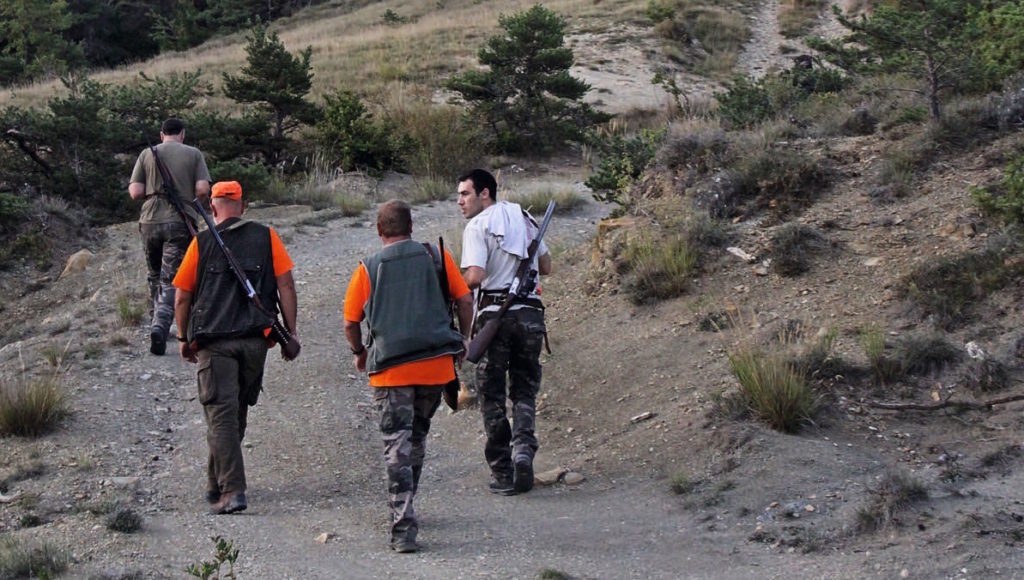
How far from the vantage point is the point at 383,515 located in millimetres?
6543

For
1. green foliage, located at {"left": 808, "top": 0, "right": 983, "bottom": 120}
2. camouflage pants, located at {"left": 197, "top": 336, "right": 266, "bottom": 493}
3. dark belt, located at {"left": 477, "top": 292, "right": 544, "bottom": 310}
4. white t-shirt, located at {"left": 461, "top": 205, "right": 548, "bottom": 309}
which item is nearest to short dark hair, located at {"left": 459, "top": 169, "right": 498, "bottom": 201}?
white t-shirt, located at {"left": 461, "top": 205, "right": 548, "bottom": 309}

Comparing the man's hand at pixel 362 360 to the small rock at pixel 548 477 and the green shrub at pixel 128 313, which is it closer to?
the small rock at pixel 548 477

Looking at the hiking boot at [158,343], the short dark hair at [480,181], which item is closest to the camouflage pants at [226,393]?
the short dark hair at [480,181]

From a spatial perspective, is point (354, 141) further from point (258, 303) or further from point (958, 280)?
point (258, 303)

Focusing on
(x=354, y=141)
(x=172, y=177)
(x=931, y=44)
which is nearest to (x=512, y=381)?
(x=172, y=177)

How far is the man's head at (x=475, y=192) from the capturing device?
6.71 m

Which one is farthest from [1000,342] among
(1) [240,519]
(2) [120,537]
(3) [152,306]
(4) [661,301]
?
(3) [152,306]

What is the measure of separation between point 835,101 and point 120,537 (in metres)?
9.67

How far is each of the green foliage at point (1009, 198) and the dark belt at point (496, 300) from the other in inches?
152

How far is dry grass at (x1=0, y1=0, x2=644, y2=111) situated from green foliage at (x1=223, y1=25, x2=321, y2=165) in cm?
391

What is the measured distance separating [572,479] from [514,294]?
1244 mm

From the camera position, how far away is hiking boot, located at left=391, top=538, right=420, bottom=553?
580 cm

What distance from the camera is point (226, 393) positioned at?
21.1 feet

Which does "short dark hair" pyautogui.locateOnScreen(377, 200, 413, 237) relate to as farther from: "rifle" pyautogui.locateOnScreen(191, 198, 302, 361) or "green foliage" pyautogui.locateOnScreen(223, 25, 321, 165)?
"green foliage" pyautogui.locateOnScreen(223, 25, 321, 165)
